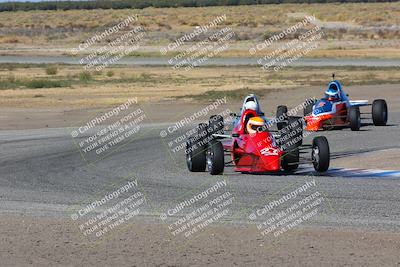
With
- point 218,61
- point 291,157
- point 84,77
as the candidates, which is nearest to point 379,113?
point 291,157

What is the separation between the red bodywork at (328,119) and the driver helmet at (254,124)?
24.8 ft

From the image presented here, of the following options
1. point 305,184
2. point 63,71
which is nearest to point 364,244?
point 305,184

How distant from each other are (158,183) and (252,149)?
1796 millimetres

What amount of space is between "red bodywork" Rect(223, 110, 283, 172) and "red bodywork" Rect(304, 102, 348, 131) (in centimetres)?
752

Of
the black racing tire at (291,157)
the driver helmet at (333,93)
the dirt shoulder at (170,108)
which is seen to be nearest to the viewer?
the black racing tire at (291,157)

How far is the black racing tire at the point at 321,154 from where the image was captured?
1739 cm

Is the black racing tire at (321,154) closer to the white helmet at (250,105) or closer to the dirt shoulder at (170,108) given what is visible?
the white helmet at (250,105)

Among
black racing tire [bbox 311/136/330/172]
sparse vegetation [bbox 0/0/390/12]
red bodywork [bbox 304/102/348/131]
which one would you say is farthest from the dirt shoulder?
sparse vegetation [bbox 0/0/390/12]

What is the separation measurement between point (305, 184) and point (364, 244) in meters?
4.65

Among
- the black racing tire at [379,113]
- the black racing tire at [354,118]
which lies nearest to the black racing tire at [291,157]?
the black racing tire at [354,118]

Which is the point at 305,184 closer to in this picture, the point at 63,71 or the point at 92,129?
the point at 92,129

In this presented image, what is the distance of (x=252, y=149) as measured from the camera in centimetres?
1766

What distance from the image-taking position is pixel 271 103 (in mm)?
36312

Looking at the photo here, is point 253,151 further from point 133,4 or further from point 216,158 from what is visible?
point 133,4
